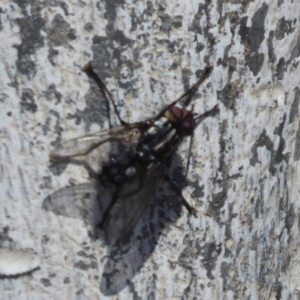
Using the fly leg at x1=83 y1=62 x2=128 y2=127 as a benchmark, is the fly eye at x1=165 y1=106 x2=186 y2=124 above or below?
below

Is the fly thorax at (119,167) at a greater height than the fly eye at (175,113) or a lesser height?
lesser

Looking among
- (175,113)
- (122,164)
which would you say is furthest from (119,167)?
(175,113)

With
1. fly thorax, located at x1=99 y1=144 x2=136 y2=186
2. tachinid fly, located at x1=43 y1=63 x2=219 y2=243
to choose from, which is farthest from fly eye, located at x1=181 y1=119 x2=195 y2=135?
fly thorax, located at x1=99 y1=144 x2=136 y2=186

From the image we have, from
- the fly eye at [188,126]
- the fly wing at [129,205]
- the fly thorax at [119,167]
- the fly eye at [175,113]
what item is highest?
the fly eye at [175,113]

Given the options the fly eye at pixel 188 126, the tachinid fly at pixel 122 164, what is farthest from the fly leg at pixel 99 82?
the fly eye at pixel 188 126

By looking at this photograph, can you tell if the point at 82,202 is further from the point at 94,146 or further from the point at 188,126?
the point at 188,126

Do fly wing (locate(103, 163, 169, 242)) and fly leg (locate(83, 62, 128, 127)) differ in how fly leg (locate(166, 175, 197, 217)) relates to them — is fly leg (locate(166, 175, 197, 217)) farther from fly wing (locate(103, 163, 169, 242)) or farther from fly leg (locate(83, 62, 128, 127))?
fly leg (locate(83, 62, 128, 127))

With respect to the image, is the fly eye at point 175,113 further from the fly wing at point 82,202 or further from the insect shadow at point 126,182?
the fly wing at point 82,202
